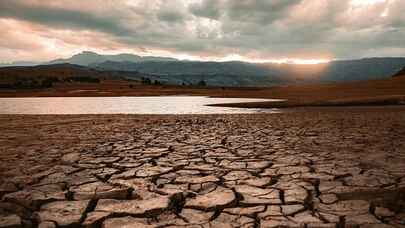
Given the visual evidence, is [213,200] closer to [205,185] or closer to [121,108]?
[205,185]

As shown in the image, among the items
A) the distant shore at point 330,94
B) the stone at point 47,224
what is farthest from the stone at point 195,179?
the distant shore at point 330,94

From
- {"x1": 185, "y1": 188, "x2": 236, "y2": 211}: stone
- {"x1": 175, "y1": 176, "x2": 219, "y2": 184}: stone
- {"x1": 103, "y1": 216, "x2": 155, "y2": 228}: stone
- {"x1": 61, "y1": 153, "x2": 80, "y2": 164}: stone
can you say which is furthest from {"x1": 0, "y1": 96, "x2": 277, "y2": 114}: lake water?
{"x1": 103, "y1": 216, "x2": 155, "y2": 228}: stone

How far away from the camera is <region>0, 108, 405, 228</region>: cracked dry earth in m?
3.23

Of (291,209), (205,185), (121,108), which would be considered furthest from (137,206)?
(121,108)

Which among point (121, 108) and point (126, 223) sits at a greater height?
point (126, 223)

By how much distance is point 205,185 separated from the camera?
14.2 ft

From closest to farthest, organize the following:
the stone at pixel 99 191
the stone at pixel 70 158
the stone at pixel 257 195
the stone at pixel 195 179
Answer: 1. the stone at pixel 257 195
2. the stone at pixel 99 191
3. the stone at pixel 195 179
4. the stone at pixel 70 158

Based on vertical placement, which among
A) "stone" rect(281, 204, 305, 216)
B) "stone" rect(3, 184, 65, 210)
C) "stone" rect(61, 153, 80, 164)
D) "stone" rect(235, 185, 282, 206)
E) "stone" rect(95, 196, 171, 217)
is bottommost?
"stone" rect(61, 153, 80, 164)

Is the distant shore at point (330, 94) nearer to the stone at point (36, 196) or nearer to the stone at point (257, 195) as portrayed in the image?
the stone at point (257, 195)

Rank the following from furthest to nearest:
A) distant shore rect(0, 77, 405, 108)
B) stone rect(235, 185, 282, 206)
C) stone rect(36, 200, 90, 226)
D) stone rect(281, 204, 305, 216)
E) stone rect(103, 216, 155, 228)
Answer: distant shore rect(0, 77, 405, 108) < stone rect(235, 185, 282, 206) < stone rect(281, 204, 305, 216) < stone rect(36, 200, 90, 226) < stone rect(103, 216, 155, 228)

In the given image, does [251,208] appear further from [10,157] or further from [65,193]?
[10,157]

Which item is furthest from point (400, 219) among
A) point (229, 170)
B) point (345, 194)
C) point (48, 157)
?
point (48, 157)

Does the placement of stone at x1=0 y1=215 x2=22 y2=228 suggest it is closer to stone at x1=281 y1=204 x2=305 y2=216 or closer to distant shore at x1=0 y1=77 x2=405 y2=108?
stone at x1=281 y1=204 x2=305 y2=216

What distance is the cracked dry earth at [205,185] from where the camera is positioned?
10.6ft
